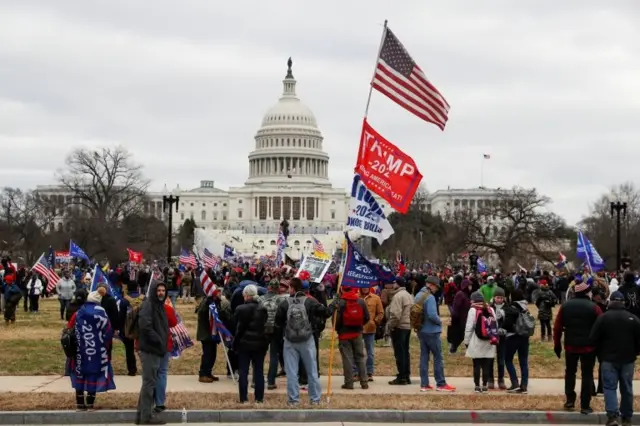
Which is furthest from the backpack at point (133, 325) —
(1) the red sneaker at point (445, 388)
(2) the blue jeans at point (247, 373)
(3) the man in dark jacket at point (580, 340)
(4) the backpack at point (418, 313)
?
(3) the man in dark jacket at point (580, 340)

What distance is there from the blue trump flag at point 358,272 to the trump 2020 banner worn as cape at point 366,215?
0.40 metres

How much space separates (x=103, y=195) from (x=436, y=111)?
65565 mm

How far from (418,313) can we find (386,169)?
6.78ft

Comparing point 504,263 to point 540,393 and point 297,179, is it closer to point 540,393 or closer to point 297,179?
point 540,393

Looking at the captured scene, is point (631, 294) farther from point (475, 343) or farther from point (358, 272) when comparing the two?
point (358, 272)

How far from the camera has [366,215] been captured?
13.8 meters

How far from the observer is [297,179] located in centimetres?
16125

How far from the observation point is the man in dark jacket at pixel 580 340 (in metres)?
12.1

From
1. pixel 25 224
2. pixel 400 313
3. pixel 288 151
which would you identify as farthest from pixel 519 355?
pixel 288 151

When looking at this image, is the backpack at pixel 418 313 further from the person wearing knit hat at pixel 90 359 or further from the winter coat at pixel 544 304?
the winter coat at pixel 544 304

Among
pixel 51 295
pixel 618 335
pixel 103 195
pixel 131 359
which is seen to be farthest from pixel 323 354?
pixel 103 195

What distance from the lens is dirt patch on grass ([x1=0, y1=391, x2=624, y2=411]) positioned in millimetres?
12219

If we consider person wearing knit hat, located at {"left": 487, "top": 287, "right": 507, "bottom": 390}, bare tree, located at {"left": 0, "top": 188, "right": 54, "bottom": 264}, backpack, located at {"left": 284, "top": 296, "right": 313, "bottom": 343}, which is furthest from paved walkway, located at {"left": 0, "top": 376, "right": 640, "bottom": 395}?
bare tree, located at {"left": 0, "top": 188, "right": 54, "bottom": 264}

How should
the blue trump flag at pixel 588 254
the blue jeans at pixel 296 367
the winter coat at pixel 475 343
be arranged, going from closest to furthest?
1. the blue jeans at pixel 296 367
2. the winter coat at pixel 475 343
3. the blue trump flag at pixel 588 254
